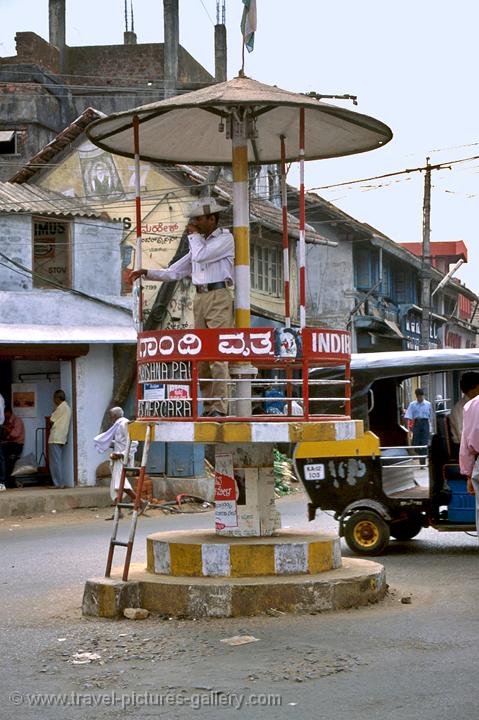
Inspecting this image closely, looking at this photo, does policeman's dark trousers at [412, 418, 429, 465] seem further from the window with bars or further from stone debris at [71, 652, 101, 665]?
stone debris at [71, 652, 101, 665]

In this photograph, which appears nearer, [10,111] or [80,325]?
[80,325]

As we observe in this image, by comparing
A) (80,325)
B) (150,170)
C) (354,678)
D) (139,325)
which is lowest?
(354,678)

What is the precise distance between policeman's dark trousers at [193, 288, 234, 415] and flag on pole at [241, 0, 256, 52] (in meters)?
2.19

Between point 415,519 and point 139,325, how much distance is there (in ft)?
15.7

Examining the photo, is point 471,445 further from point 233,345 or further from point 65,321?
point 65,321

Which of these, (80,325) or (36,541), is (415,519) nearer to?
(36,541)

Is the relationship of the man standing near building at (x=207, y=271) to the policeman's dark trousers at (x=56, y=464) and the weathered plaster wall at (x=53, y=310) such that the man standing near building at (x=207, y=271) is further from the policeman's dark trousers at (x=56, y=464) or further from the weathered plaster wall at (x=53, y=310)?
the policeman's dark trousers at (x=56, y=464)

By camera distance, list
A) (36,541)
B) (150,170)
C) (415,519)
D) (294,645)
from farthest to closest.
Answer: (150,170) < (36,541) < (415,519) < (294,645)

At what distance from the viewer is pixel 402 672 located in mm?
7078

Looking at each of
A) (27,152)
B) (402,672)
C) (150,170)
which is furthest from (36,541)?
(27,152)

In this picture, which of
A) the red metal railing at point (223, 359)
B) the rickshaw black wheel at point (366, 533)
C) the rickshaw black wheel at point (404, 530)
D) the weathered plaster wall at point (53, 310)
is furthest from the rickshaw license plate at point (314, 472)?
the weathered plaster wall at point (53, 310)

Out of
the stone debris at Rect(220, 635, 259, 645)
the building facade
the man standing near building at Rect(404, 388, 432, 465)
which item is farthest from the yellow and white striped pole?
the building facade

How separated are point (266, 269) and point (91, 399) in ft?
36.5

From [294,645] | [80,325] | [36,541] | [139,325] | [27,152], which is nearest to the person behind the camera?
[294,645]
